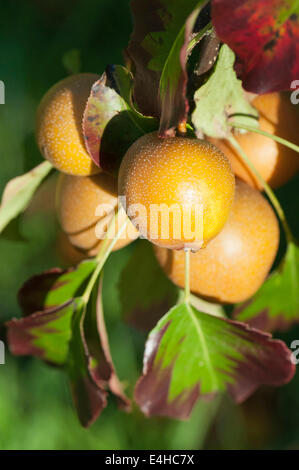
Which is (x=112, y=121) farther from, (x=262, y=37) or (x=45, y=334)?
(x=45, y=334)

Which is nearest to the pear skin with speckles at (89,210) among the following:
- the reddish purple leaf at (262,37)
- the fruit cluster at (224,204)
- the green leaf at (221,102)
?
the fruit cluster at (224,204)

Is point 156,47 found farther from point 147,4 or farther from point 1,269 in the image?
point 1,269

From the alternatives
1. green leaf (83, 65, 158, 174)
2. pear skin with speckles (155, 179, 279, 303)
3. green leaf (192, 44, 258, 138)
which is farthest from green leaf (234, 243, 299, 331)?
green leaf (83, 65, 158, 174)

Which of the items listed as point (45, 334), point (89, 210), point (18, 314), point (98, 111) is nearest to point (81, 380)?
point (45, 334)

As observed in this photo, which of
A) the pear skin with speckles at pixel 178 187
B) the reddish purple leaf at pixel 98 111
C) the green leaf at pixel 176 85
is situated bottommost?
the pear skin with speckles at pixel 178 187

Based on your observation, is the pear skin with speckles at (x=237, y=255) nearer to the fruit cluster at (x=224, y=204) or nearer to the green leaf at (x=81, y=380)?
the fruit cluster at (x=224, y=204)
